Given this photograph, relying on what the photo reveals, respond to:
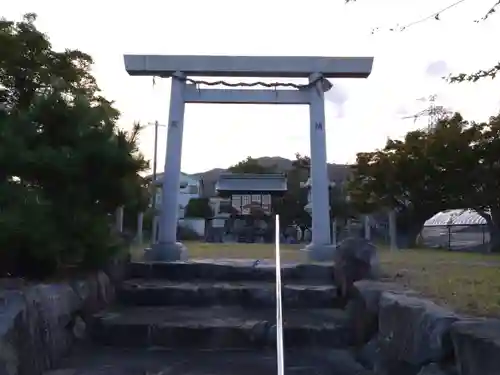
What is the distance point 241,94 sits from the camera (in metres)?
7.58

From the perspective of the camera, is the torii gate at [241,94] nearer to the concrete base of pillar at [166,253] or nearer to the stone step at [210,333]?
the concrete base of pillar at [166,253]

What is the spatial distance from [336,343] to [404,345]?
1144 millimetres

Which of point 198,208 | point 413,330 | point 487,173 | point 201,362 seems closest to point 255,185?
point 487,173

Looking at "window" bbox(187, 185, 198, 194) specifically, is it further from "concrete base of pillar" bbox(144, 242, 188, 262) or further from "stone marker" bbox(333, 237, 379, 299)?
"stone marker" bbox(333, 237, 379, 299)

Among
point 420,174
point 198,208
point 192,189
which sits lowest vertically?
point 420,174

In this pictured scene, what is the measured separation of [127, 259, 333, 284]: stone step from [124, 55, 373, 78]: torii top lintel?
2.66 metres

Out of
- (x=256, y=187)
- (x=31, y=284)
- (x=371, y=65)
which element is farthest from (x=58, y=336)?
(x=256, y=187)

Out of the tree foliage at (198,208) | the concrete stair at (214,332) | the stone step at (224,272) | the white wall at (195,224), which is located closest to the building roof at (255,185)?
the white wall at (195,224)

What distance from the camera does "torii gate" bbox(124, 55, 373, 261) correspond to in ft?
23.4

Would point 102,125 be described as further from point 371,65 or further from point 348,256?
point 371,65

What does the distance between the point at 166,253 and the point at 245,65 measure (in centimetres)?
249

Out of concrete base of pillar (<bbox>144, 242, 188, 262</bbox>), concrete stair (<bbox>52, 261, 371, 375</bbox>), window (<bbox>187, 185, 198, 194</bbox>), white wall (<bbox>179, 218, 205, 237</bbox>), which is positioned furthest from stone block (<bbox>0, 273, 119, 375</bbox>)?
window (<bbox>187, 185, 198, 194</bbox>)

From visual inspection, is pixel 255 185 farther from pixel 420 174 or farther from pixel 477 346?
pixel 477 346

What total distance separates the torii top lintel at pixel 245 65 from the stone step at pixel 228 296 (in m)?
3.19
